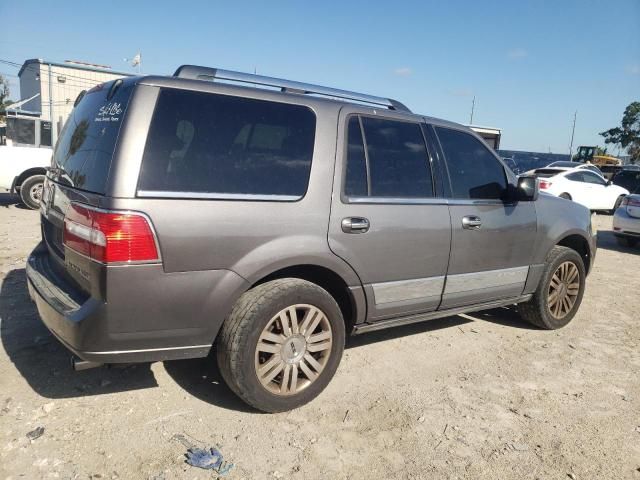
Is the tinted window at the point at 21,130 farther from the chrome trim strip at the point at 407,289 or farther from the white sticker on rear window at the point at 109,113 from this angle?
the chrome trim strip at the point at 407,289

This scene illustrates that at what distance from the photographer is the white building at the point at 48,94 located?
12.4 meters

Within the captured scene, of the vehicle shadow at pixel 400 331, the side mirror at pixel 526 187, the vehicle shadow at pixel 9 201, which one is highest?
the side mirror at pixel 526 187

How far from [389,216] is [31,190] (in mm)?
9152

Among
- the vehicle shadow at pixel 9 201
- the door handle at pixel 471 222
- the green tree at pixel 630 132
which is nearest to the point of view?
the door handle at pixel 471 222

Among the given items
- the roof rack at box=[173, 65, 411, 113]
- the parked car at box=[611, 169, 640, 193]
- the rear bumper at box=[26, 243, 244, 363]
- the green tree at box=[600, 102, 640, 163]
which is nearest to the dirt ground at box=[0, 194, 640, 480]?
the rear bumper at box=[26, 243, 244, 363]

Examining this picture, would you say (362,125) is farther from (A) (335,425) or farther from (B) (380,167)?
(A) (335,425)

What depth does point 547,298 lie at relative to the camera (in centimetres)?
471

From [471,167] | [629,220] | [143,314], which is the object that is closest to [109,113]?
[143,314]

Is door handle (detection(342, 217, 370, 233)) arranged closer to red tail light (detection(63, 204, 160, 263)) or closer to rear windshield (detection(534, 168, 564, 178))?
red tail light (detection(63, 204, 160, 263))

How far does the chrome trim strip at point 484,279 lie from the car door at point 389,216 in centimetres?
15

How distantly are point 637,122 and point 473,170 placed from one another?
161 feet

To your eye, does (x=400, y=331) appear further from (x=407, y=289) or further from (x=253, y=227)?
(x=253, y=227)

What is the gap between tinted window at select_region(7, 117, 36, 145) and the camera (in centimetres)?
1230

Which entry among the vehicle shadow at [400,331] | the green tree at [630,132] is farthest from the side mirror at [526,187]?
the green tree at [630,132]
